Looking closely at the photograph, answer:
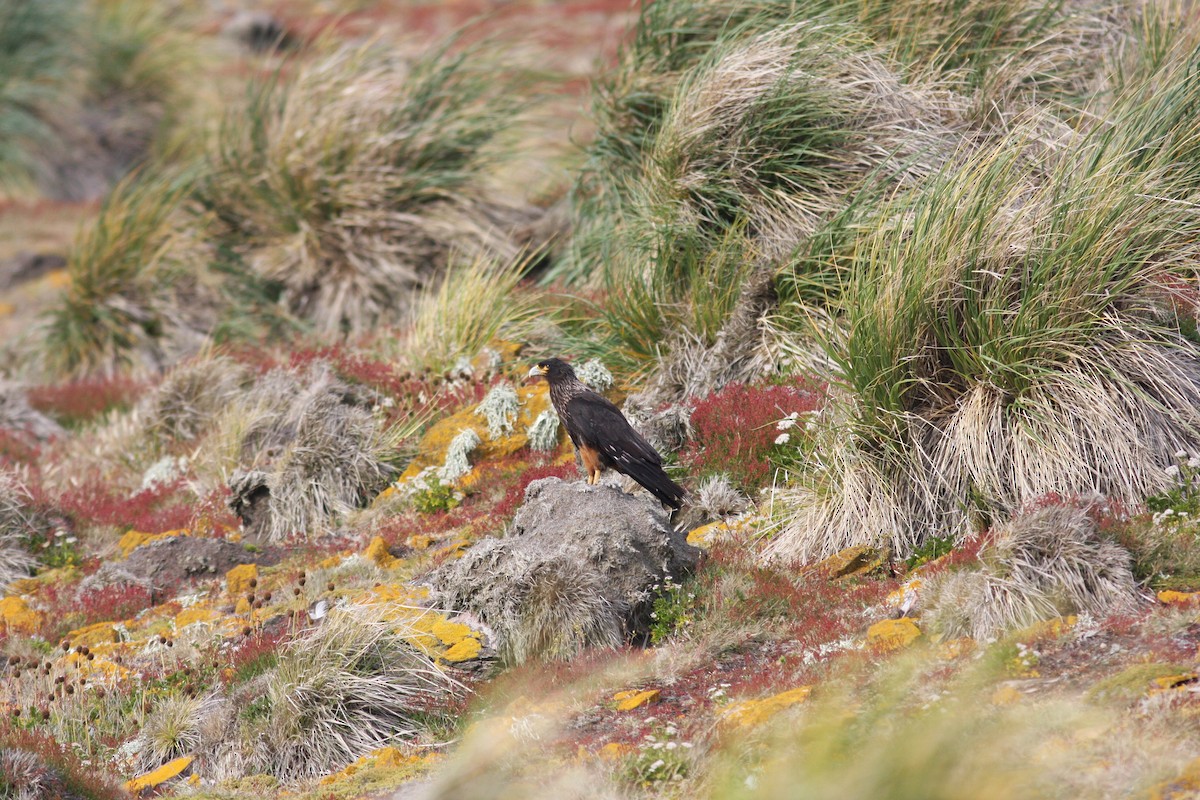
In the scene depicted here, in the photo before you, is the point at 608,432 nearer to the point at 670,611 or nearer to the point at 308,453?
the point at 670,611

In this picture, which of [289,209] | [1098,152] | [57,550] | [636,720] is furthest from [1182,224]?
[289,209]

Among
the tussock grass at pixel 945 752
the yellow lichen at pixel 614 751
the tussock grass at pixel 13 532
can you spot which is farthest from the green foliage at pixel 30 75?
the tussock grass at pixel 945 752

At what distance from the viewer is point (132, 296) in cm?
1388

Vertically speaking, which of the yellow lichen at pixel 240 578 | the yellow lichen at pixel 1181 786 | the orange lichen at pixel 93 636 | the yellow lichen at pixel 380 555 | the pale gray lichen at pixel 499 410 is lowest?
the orange lichen at pixel 93 636

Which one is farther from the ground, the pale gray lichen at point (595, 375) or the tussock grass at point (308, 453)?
the pale gray lichen at point (595, 375)

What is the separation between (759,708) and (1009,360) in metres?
2.87

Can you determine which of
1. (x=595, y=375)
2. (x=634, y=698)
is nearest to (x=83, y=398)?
(x=595, y=375)

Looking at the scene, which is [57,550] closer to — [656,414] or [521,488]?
[521,488]

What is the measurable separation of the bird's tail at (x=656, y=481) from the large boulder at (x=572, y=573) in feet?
0.72

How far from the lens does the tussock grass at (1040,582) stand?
5.86m

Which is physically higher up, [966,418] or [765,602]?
[966,418]

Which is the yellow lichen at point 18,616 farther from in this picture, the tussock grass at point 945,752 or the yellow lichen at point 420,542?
the tussock grass at point 945,752

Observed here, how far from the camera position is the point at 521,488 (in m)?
8.53

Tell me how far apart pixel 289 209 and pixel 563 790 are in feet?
32.5
